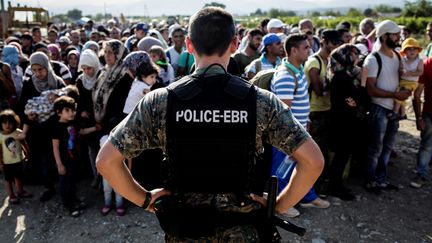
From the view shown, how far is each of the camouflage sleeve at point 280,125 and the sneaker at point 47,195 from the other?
360 cm

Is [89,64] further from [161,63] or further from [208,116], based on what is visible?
[208,116]

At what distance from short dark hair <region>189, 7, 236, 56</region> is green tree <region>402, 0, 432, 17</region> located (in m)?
47.6

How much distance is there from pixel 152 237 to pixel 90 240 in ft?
1.93

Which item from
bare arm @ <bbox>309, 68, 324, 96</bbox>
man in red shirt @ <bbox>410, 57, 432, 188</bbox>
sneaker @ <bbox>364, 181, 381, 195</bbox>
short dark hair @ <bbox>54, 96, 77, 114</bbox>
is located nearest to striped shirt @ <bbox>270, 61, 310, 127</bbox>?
bare arm @ <bbox>309, 68, 324, 96</bbox>

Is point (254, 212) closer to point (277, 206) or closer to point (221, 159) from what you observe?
point (277, 206)

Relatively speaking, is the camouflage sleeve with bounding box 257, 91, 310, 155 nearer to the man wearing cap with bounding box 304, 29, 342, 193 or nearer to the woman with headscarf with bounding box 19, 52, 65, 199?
the man wearing cap with bounding box 304, 29, 342, 193

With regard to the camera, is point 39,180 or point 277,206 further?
point 39,180

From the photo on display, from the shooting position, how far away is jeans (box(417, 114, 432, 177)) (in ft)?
16.0

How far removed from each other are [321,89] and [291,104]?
95 cm

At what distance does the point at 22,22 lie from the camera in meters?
18.7

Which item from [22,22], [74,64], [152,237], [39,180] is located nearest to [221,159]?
[152,237]

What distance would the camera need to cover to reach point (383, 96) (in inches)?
172

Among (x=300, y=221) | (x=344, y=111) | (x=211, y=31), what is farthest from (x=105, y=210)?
(x=211, y=31)

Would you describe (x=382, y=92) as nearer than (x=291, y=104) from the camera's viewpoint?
No
